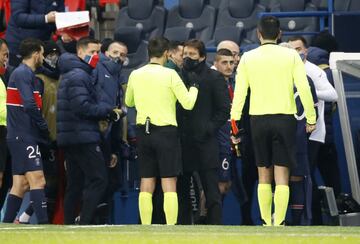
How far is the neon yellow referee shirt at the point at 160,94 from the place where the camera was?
44.1 ft

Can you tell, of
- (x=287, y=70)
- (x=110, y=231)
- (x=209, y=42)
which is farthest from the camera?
(x=209, y=42)

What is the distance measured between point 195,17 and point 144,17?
0.64 meters

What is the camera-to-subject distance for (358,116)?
14797 mm

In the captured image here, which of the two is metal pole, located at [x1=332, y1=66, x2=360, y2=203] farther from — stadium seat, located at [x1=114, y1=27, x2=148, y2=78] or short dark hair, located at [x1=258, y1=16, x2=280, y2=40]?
stadium seat, located at [x1=114, y1=27, x2=148, y2=78]

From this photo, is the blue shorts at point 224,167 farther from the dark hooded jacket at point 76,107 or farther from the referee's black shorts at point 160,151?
the dark hooded jacket at point 76,107

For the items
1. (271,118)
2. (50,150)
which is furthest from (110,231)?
(50,150)

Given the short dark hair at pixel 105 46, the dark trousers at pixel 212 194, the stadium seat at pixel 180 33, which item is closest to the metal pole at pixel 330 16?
the stadium seat at pixel 180 33

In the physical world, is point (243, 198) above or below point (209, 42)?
below

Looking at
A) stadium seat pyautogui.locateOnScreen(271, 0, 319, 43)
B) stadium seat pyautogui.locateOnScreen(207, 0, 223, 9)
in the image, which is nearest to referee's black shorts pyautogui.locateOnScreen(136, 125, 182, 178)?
stadium seat pyautogui.locateOnScreen(271, 0, 319, 43)

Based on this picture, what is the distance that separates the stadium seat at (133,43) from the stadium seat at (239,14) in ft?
3.22

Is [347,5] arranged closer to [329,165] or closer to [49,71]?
[329,165]

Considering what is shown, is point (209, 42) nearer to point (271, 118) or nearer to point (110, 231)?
point (271, 118)

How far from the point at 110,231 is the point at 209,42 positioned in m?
7.43

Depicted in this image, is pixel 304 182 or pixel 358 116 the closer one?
pixel 304 182
